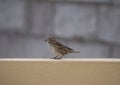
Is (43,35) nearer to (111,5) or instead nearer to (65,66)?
(111,5)

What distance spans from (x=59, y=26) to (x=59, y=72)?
5.87 ft

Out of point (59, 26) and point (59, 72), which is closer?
point (59, 72)

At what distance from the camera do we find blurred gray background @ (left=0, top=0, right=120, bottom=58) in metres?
3.97

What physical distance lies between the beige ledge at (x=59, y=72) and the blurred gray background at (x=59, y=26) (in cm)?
166

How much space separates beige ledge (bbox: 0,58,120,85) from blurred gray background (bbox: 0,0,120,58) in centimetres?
166

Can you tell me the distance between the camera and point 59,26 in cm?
401

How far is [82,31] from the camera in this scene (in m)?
4.04

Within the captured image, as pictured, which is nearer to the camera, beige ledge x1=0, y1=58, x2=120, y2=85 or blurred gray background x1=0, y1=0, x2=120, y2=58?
beige ledge x1=0, y1=58, x2=120, y2=85

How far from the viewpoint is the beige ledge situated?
7.33 ft

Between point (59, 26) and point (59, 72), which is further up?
point (59, 26)

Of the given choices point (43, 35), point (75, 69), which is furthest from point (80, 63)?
point (43, 35)

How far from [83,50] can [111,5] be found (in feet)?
1.91

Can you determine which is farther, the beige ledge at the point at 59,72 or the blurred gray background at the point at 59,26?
the blurred gray background at the point at 59,26

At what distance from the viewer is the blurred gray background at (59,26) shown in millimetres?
3975
